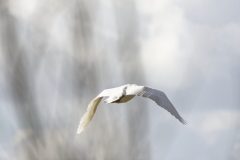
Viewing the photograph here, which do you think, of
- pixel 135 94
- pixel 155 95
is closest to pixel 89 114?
pixel 135 94

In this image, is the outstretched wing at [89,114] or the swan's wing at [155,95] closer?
the swan's wing at [155,95]

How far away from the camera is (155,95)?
11.0 m

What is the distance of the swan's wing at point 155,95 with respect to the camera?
1070 cm

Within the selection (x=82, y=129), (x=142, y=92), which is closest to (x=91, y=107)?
(x=82, y=129)

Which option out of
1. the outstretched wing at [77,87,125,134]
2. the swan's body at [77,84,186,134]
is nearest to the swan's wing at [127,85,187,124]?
the swan's body at [77,84,186,134]

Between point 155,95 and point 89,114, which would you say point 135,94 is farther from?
point 89,114

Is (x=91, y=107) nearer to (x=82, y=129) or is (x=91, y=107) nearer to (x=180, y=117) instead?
(x=82, y=129)

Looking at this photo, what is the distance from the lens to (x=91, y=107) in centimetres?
1181

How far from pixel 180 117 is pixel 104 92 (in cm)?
146

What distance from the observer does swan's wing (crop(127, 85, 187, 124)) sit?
1070cm

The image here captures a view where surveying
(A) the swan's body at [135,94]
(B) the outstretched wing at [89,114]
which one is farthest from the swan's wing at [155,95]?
(B) the outstretched wing at [89,114]

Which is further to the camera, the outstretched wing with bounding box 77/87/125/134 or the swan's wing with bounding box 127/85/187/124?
the outstretched wing with bounding box 77/87/125/134

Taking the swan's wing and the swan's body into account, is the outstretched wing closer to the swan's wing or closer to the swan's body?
the swan's body

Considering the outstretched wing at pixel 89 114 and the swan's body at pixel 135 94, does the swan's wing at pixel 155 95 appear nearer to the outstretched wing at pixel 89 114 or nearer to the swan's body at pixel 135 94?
the swan's body at pixel 135 94
